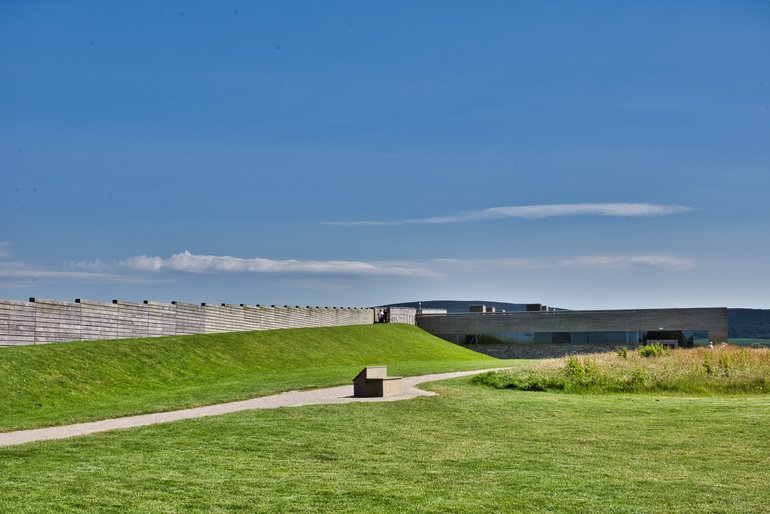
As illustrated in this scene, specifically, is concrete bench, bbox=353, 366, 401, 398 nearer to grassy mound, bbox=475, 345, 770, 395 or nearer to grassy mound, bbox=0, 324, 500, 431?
grassy mound, bbox=0, 324, 500, 431

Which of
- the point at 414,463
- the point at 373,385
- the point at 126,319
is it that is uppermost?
the point at 126,319

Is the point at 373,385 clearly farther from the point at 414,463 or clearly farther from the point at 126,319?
the point at 126,319

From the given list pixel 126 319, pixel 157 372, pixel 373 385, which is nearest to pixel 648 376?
pixel 373 385

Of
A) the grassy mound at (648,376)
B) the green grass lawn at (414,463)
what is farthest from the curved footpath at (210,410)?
the grassy mound at (648,376)

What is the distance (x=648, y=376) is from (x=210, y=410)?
460 inches

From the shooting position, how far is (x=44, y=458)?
11.7 m

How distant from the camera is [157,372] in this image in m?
27.4

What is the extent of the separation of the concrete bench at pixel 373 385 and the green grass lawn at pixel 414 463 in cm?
226

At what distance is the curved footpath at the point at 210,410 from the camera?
14381 millimetres

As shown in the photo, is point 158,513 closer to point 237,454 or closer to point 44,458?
point 237,454

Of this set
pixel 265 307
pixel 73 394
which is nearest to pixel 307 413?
pixel 73 394

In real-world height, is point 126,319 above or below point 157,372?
above

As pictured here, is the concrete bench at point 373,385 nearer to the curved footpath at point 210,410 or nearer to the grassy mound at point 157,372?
the curved footpath at point 210,410

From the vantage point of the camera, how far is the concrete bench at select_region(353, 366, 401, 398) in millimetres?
19047
